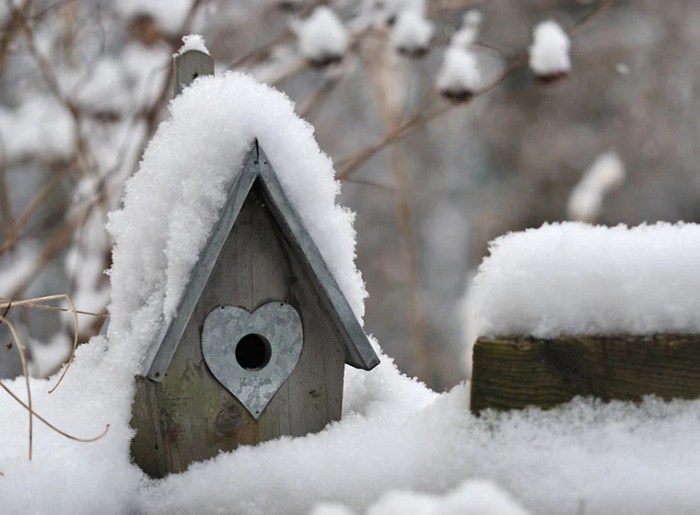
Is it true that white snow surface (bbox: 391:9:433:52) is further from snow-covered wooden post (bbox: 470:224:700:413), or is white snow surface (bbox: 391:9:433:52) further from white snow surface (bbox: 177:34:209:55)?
snow-covered wooden post (bbox: 470:224:700:413)

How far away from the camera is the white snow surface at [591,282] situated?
3.41 feet

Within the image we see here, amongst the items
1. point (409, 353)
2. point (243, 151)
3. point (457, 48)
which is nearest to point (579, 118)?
point (409, 353)

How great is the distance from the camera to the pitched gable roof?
3.97 feet

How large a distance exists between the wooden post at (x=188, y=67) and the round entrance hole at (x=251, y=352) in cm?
43

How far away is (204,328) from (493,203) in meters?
6.91

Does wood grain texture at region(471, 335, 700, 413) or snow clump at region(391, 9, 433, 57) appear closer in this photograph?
wood grain texture at region(471, 335, 700, 413)

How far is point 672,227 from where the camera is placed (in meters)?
1.09

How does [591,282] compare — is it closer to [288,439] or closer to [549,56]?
[288,439]

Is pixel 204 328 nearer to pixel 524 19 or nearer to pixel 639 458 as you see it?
A: pixel 639 458

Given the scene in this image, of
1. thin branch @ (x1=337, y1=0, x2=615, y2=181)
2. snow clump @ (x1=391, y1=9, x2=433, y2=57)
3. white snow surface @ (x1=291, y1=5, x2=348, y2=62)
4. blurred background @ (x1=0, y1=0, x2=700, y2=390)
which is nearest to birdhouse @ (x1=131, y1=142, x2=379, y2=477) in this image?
blurred background @ (x1=0, y1=0, x2=700, y2=390)

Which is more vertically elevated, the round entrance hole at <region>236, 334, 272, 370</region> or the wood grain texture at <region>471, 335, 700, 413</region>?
the round entrance hole at <region>236, 334, 272, 370</region>

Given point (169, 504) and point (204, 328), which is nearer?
point (169, 504)

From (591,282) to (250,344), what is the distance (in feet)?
1.96

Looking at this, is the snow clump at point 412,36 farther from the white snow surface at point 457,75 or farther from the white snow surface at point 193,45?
the white snow surface at point 193,45
